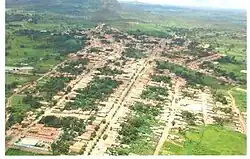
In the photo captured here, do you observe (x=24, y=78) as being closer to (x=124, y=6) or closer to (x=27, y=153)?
(x=27, y=153)

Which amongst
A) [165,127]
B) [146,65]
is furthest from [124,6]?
[165,127]

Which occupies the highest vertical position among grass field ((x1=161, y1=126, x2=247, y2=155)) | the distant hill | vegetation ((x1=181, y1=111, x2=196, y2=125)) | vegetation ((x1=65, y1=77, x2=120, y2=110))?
the distant hill

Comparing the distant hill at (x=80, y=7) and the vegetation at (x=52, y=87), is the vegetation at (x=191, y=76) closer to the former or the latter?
the distant hill at (x=80, y=7)

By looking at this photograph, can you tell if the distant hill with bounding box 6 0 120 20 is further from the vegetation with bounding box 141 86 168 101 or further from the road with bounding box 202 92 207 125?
the road with bounding box 202 92 207 125

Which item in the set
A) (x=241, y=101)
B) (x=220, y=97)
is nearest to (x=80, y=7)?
(x=220, y=97)

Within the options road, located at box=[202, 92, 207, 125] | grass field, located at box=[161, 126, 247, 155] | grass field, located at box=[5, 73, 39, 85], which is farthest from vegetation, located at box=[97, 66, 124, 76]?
grass field, located at box=[161, 126, 247, 155]
